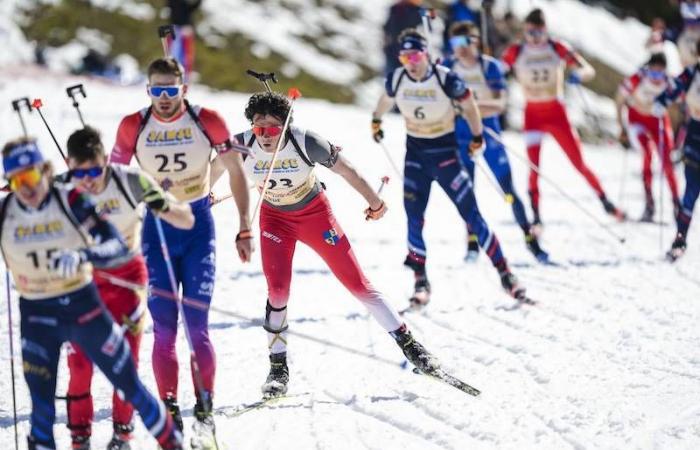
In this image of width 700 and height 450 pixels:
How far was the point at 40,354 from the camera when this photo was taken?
503 centimetres

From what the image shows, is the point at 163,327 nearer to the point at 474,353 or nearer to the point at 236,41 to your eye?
the point at 474,353

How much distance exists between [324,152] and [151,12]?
69.0 feet

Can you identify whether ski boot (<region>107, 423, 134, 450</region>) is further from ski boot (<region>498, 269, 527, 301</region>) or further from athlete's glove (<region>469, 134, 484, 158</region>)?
athlete's glove (<region>469, 134, 484, 158</region>)

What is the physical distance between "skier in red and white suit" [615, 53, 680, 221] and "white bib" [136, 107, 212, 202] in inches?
350

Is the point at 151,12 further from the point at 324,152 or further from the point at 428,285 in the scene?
the point at 324,152

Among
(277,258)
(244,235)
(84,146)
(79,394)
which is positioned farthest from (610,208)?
(84,146)

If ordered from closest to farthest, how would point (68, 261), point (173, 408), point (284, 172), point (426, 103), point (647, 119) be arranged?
point (68, 261) < point (173, 408) < point (284, 172) < point (426, 103) < point (647, 119)

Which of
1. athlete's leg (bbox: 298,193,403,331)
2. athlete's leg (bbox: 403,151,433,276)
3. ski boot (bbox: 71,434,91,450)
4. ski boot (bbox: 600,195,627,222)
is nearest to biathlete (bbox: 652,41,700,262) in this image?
ski boot (bbox: 600,195,627,222)

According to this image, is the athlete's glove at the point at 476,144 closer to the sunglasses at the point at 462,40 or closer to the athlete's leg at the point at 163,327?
the sunglasses at the point at 462,40

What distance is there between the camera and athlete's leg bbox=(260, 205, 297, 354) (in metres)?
6.96

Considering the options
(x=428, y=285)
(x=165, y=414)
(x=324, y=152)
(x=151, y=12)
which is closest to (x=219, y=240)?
(x=428, y=285)

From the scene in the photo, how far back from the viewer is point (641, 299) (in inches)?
367

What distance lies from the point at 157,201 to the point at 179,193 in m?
0.95

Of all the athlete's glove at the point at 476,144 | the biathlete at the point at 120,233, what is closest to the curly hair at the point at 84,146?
the biathlete at the point at 120,233
